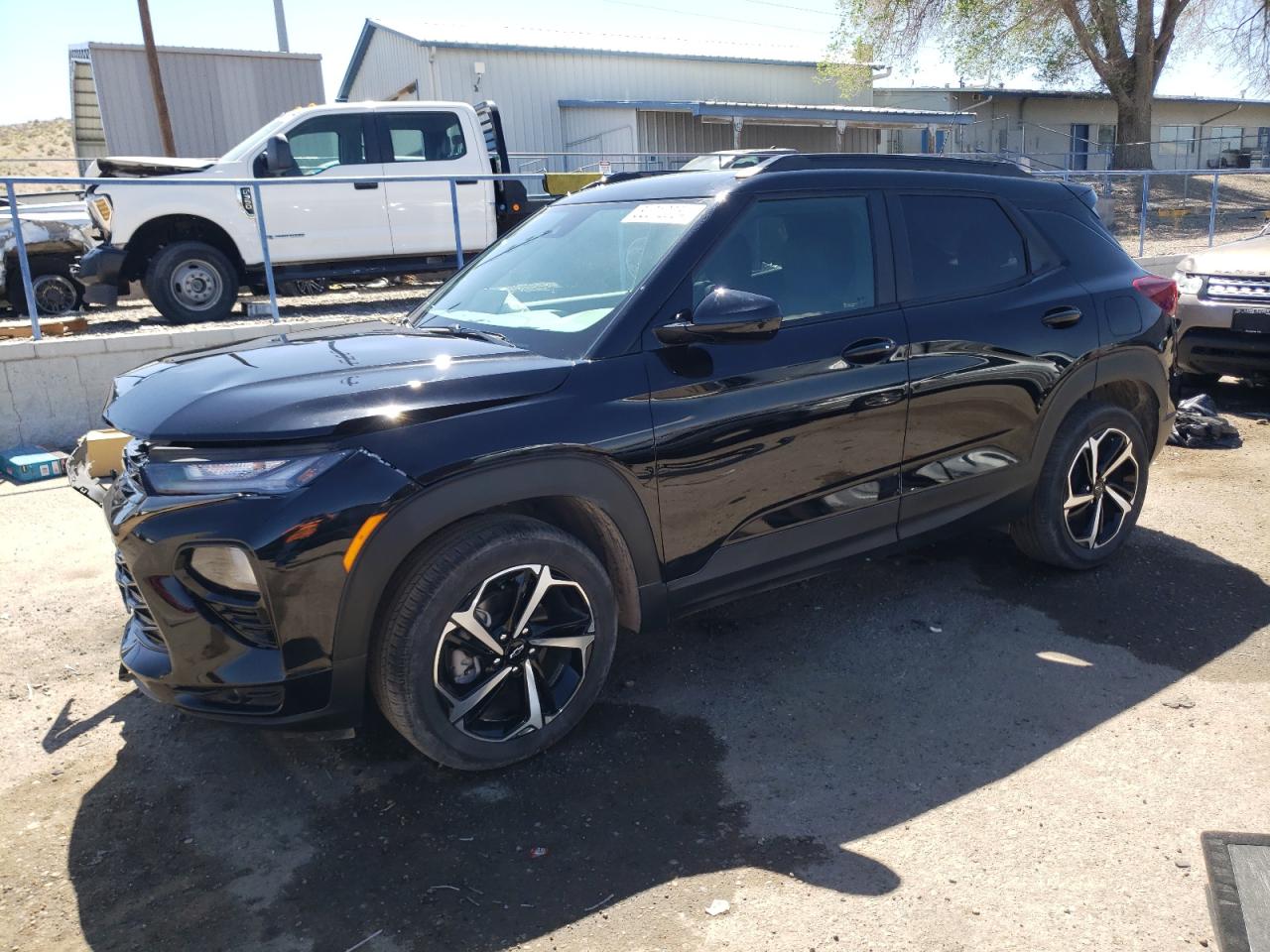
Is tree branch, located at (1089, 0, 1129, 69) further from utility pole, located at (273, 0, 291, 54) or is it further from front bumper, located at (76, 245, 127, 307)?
front bumper, located at (76, 245, 127, 307)

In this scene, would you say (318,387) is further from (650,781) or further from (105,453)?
(650,781)

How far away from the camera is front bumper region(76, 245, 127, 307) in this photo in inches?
365

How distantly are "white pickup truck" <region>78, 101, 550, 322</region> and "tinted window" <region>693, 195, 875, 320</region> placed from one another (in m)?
6.32

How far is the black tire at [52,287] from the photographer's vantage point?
1039 centimetres

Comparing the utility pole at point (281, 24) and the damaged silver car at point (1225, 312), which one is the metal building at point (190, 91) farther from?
the damaged silver car at point (1225, 312)

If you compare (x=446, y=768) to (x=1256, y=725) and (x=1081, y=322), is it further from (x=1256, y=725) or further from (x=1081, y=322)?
(x=1081, y=322)

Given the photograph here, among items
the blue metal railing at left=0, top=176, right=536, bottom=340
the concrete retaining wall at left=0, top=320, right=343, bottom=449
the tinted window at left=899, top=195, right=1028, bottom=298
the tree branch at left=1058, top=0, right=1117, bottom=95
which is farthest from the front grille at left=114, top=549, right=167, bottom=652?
the tree branch at left=1058, top=0, right=1117, bottom=95

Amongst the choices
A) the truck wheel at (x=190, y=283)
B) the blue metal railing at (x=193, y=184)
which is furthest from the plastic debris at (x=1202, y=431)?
the truck wheel at (x=190, y=283)

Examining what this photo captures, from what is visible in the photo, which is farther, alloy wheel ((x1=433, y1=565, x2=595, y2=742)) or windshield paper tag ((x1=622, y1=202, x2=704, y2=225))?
windshield paper tag ((x1=622, y1=202, x2=704, y2=225))

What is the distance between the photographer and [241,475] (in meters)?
2.68

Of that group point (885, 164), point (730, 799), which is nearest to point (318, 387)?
point (730, 799)

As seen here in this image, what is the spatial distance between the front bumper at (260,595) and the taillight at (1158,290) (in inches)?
144

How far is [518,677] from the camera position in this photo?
3.11 meters

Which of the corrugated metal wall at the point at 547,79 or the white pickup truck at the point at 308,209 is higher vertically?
the corrugated metal wall at the point at 547,79
